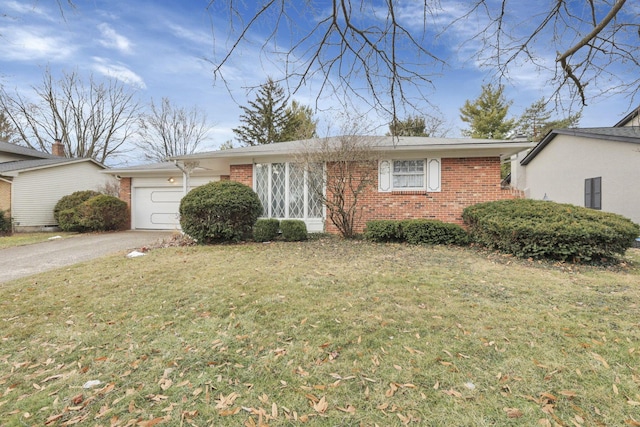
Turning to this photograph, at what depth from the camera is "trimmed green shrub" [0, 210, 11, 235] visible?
38.0ft

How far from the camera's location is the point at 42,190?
13.0 m

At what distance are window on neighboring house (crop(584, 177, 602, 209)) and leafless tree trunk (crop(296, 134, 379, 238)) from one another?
8.40 m

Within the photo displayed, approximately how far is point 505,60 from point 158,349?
15.2 ft

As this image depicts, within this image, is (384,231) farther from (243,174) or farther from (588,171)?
(588,171)

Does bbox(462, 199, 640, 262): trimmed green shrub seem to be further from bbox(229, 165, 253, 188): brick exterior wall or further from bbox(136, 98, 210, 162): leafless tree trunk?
bbox(136, 98, 210, 162): leafless tree trunk

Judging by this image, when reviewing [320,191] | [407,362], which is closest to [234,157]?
[320,191]

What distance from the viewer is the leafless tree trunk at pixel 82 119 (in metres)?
20.3

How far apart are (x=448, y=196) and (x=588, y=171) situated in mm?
6543

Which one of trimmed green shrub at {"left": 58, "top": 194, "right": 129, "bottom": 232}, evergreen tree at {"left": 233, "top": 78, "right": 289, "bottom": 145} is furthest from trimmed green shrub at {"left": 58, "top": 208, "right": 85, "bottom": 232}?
evergreen tree at {"left": 233, "top": 78, "right": 289, "bottom": 145}

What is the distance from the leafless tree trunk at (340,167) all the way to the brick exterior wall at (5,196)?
13.0m

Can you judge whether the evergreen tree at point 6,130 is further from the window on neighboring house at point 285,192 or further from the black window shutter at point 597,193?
the black window shutter at point 597,193

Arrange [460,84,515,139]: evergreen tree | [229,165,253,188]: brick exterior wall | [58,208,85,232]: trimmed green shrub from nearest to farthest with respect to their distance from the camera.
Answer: [229,165,253,188]: brick exterior wall, [58,208,85,232]: trimmed green shrub, [460,84,515,139]: evergreen tree

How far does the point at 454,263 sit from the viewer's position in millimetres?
5484

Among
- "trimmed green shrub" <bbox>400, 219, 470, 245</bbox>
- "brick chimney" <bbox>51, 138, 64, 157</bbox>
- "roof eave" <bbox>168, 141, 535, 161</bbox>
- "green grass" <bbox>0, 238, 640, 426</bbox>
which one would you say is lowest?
"green grass" <bbox>0, 238, 640, 426</bbox>
